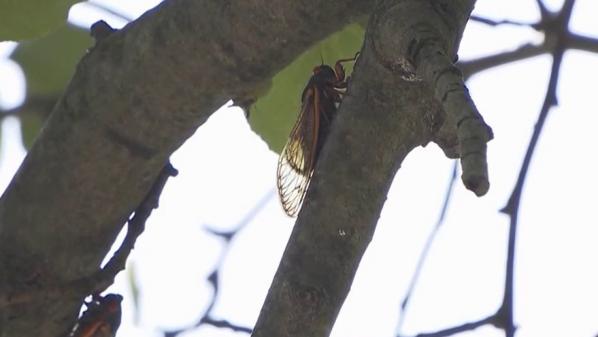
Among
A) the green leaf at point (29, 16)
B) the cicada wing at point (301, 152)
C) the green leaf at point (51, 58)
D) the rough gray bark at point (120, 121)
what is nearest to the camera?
the rough gray bark at point (120, 121)

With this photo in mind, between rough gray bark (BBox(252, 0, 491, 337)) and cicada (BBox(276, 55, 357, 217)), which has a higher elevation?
cicada (BBox(276, 55, 357, 217))

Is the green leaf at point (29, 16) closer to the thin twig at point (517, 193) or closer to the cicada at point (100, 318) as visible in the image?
the cicada at point (100, 318)

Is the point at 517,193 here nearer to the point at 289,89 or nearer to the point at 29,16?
the point at 289,89

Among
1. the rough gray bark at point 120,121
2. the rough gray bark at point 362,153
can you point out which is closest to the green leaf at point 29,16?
the rough gray bark at point 120,121

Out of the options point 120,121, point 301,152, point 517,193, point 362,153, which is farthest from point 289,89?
point 362,153

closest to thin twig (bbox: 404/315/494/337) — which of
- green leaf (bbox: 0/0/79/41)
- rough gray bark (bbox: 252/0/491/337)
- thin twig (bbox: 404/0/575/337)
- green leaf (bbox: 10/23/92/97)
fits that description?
thin twig (bbox: 404/0/575/337)

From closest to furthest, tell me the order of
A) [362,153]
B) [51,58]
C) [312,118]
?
[362,153] < [312,118] < [51,58]

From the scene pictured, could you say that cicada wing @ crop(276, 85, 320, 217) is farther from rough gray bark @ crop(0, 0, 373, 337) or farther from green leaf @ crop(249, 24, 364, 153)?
rough gray bark @ crop(0, 0, 373, 337)
